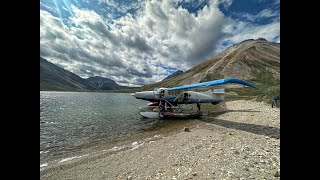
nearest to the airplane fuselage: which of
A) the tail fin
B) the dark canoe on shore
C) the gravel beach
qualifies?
the tail fin

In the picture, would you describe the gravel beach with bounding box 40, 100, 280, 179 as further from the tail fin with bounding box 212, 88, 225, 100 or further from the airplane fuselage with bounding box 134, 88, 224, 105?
the tail fin with bounding box 212, 88, 225, 100

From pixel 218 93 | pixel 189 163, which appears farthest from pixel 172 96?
pixel 189 163

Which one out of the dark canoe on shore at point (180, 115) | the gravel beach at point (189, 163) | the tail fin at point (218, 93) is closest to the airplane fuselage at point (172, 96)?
the tail fin at point (218, 93)

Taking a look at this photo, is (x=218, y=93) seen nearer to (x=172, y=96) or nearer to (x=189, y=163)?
(x=172, y=96)

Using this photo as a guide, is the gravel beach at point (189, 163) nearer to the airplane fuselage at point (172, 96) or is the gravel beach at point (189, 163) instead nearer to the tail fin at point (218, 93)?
the airplane fuselage at point (172, 96)

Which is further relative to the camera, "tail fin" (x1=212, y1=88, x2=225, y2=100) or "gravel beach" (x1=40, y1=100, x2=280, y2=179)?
"tail fin" (x1=212, y1=88, x2=225, y2=100)

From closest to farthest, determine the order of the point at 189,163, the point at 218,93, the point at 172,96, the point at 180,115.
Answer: the point at 189,163, the point at 180,115, the point at 172,96, the point at 218,93
